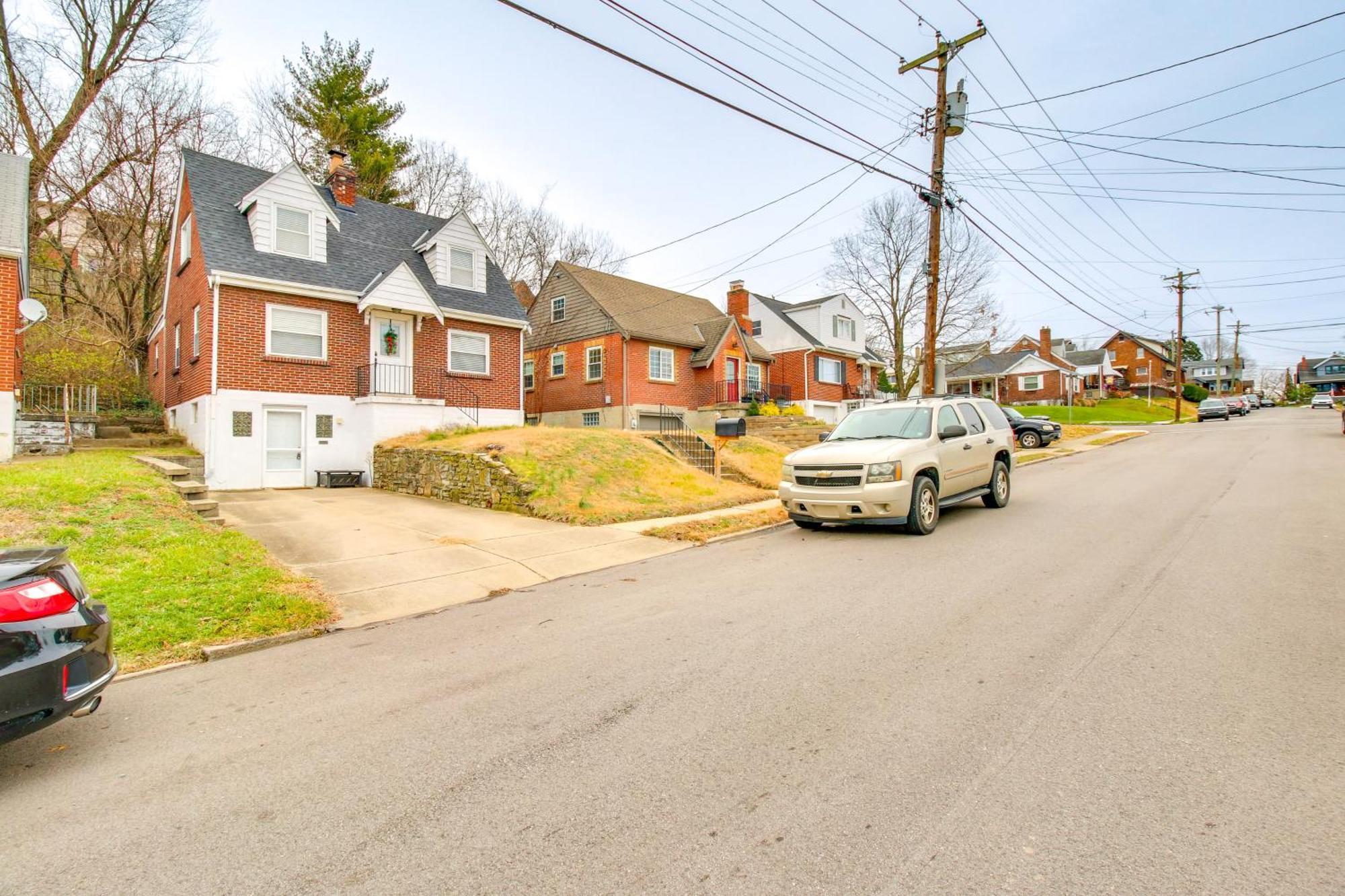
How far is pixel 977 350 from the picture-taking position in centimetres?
3628

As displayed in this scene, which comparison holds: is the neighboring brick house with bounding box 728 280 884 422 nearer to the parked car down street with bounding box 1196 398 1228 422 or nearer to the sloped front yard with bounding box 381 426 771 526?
the sloped front yard with bounding box 381 426 771 526

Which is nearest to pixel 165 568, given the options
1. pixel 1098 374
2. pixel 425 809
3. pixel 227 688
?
pixel 227 688

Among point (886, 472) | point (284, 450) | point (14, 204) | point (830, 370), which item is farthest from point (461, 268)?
point (830, 370)

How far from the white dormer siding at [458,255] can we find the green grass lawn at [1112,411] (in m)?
33.1

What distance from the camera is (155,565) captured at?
6.36 metres

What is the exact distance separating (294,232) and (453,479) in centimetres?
914

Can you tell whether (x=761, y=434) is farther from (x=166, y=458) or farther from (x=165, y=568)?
(x=165, y=568)

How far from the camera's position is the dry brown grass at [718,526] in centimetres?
953

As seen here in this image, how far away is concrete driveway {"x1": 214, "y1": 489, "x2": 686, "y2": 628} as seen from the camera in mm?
6766

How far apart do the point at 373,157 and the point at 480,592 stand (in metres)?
27.8

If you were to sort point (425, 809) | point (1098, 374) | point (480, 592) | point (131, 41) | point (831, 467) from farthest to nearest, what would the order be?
1. point (1098, 374)
2. point (131, 41)
3. point (831, 467)
4. point (480, 592)
5. point (425, 809)

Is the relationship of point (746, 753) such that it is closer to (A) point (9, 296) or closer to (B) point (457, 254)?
(A) point (9, 296)

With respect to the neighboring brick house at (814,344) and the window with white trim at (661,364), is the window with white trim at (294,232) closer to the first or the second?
the window with white trim at (661,364)

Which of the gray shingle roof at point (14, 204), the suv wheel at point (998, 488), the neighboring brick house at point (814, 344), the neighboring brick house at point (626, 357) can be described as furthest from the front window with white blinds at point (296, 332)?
the neighboring brick house at point (814, 344)
